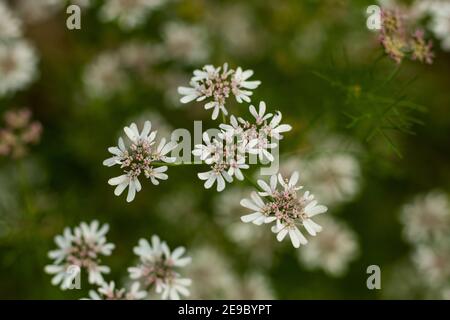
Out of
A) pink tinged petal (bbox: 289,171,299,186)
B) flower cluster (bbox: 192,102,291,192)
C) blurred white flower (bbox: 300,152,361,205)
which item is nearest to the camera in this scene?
flower cluster (bbox: 192,102,291,192)

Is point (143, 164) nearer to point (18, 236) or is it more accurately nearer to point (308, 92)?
point (18, 236)

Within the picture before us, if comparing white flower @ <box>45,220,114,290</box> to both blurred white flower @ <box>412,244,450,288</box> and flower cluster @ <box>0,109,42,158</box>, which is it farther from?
blurred white flower @ <box>412,244,450,288</box>

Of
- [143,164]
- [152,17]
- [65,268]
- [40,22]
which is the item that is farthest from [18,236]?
[40,22]

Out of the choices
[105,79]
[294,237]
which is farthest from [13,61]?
[294,237]

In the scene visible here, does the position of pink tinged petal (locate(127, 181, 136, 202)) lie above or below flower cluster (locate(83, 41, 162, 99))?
below

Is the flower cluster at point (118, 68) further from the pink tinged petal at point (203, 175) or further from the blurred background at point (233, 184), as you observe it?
the pink tinged petal at point (203, 175)

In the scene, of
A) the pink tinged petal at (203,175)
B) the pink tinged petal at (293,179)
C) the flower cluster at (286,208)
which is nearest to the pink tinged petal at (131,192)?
the pink tinged petal at (203,175)

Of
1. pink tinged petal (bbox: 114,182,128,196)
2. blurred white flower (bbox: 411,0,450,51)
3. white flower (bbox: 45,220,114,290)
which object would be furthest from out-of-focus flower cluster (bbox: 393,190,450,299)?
pink tinged petal (bbox: 114,182,128,196)
